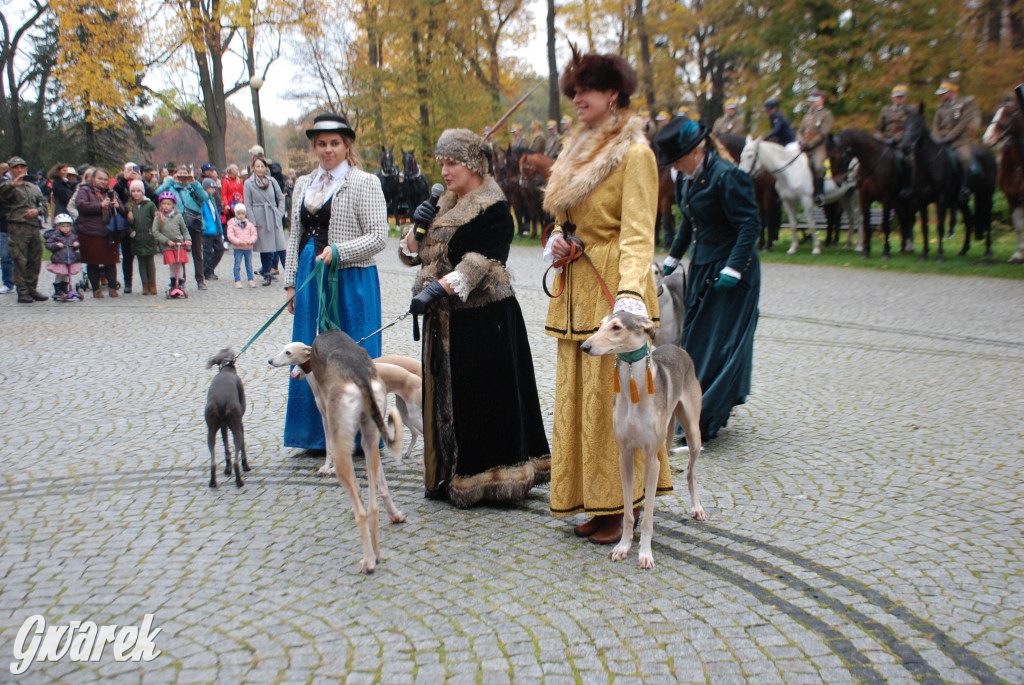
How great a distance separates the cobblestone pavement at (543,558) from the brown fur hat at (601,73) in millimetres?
2332

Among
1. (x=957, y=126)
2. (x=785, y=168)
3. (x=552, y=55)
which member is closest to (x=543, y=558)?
(x=957, y=126)

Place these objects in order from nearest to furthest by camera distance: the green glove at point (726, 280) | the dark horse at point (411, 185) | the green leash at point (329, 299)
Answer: the green leash at point (329, 299) < the green glove at point (726, 280) < the dark horse at point (411, 185)

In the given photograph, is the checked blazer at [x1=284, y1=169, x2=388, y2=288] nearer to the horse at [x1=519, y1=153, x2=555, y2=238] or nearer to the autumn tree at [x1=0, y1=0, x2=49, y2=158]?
the horse at [x1=519, y1=153, x2=555, y2=238]

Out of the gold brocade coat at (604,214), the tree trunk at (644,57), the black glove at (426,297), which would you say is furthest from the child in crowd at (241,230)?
the tree trunk at (644,57)

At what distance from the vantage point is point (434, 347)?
4559mm

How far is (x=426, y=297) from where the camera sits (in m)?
4.17

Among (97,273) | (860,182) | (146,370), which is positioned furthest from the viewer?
(860,182)

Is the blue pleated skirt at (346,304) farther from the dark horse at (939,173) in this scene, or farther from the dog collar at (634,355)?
the dark horse at (939,173)

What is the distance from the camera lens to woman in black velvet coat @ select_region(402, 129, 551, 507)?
4.38 meters

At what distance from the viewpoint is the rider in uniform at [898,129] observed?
14.8m

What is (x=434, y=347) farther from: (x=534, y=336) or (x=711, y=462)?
(x=534, y=336)

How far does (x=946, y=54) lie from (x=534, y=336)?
14.9 metres

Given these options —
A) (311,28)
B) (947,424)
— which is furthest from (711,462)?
(311,28)

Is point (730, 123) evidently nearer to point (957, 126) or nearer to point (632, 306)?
point (957, 126)
